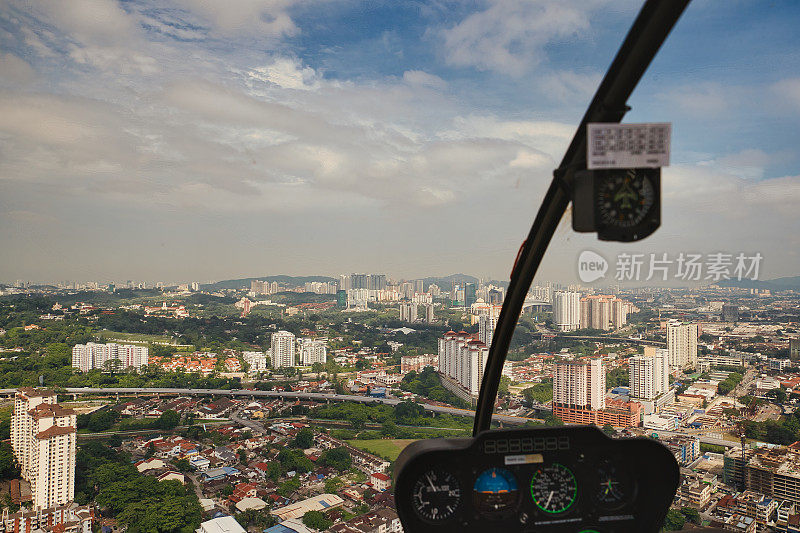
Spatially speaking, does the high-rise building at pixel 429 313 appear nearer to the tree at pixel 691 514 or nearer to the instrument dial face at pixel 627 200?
the tree at pixel 691 514

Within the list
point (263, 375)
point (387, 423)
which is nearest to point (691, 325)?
point (387, 423)

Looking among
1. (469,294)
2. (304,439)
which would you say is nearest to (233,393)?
(304,439)

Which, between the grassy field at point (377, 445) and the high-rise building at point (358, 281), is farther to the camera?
the high-rise building at point (358, 281)

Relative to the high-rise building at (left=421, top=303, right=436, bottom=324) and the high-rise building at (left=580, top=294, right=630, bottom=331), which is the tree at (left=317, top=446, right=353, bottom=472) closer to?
the high-rise building at (left=421, top=303, right=436, bottom=324)

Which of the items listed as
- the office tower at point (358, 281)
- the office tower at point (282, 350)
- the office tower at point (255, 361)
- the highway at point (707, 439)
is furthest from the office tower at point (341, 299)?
the highway at point (707, 439)

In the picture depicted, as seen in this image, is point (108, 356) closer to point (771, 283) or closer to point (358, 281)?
point (358, 281)
